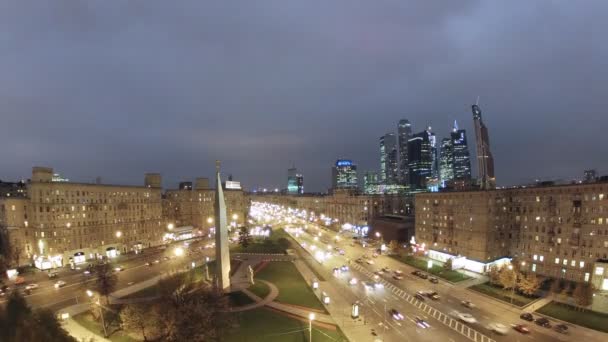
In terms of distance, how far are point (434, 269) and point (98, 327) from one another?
83738 millimetres

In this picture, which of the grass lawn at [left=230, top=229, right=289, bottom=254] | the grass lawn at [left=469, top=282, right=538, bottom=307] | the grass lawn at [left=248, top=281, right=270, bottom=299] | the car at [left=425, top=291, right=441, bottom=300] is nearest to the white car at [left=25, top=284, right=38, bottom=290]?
the grass lawn at [left=248, top=281, right=270, bottom=299]

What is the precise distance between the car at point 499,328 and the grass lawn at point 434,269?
25.3 meters

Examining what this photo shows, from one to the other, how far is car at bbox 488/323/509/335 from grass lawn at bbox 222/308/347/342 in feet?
87.3

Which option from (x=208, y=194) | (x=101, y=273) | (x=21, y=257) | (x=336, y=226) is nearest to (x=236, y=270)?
(x=101, y=273)

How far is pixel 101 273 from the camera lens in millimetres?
63938

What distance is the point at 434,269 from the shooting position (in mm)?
90688

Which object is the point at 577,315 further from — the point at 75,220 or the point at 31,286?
the point at 75,220

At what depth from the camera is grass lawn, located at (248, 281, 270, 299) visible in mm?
69125

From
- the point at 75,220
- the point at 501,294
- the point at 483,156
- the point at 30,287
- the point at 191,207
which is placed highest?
the point at 483,156

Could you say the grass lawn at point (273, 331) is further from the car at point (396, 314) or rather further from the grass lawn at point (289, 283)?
the car at point (396, 314)

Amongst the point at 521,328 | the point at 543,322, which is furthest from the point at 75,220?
the point at 543,322

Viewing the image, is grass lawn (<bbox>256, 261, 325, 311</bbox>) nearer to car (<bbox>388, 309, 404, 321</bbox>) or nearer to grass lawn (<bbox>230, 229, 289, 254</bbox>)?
car (<bbox>388, 309, 404, 321</bbox>)

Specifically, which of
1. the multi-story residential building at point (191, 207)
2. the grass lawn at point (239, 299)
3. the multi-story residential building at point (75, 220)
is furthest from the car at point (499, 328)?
the multi-story residential building at point (191, 207)

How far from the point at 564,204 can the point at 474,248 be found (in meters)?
24.9
